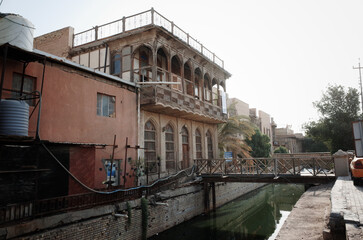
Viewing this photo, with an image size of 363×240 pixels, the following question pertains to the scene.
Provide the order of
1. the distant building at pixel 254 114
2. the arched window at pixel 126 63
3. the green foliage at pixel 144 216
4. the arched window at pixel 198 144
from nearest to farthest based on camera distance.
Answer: the green foliage at pixel 144 216 < the arched window at pixel 126 63 < the arched window at pixel 198 144 < the distant building at pixel 254 114

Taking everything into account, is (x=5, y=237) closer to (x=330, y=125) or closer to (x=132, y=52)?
→ (x=132, y=52)

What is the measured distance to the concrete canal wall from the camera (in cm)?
750

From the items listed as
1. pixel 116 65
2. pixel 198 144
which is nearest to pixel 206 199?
pixel 198 144

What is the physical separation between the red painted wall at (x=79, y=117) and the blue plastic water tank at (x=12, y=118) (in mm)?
1445

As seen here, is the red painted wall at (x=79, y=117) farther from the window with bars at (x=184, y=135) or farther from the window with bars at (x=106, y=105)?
the window with bars at (x=184, y=135)

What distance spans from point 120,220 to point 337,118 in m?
25.9

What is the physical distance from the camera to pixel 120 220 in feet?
33.3

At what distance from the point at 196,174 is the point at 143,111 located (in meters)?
5.62

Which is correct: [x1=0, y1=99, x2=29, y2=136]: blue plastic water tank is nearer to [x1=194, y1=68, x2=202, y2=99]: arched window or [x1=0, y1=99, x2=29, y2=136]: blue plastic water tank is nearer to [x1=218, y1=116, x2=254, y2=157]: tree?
[x1=194, y1=68, x2=202, y2=99]: arched window

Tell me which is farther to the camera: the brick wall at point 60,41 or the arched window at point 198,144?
the arched window at point 198,144

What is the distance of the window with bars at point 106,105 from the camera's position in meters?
12.5

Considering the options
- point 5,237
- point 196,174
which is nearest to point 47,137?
point 5,237

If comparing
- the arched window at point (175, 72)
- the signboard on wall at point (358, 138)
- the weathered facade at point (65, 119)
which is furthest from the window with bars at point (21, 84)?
the signboard on wall at point (358, 138)

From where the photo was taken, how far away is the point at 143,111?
50.3ft
